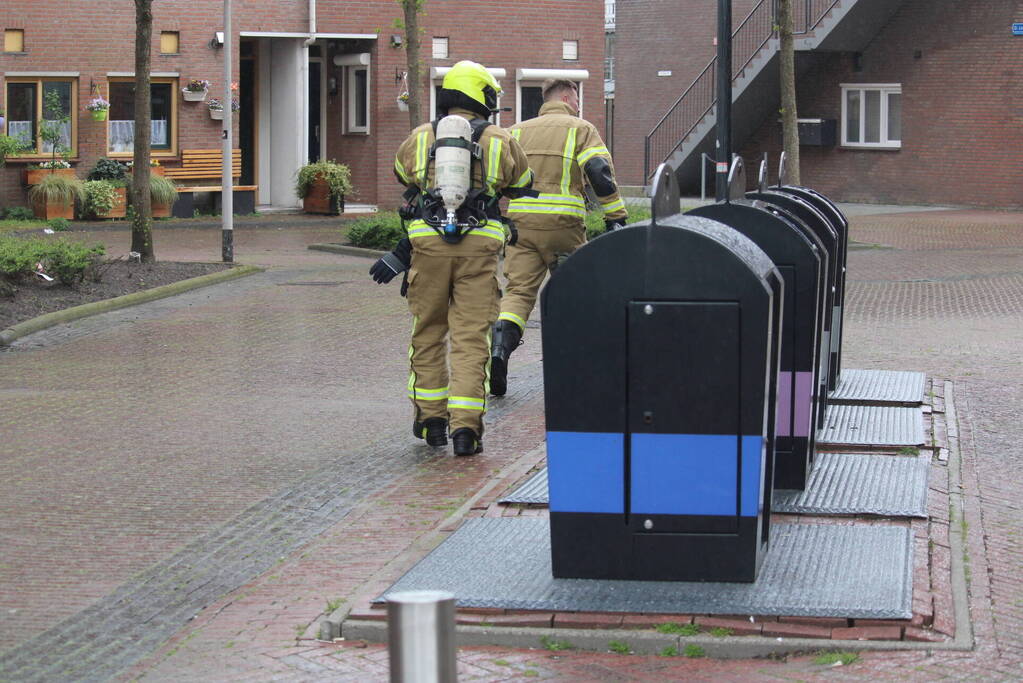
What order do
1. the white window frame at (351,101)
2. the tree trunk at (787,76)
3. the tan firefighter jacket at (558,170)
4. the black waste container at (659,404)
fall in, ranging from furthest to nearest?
the white window frame at (351,101) < the tree trunk at (787,76) < the tan firefighter jacket at (558,170) < the black waste container at (659,404)

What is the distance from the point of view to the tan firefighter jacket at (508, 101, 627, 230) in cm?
955

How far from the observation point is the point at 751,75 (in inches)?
1267

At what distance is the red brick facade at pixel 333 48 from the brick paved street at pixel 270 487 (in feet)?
39.9

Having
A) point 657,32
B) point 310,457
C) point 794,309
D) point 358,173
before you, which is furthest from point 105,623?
point 657,32

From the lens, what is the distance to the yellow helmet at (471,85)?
26.0ft

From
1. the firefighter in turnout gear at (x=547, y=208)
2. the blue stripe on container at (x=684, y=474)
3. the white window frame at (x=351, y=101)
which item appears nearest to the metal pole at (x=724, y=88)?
the firefighter in turnout gear at (x=547, y=208)

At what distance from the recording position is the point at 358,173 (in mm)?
29312

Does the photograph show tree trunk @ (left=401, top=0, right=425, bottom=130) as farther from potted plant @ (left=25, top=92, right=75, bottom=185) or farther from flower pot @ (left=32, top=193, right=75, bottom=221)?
potted plant @ (left=25, top=92, right=75, bottom=185)

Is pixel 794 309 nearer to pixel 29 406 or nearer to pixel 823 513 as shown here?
pixel 823 513

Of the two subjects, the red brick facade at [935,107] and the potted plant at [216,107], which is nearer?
the potted plant at [216,107]

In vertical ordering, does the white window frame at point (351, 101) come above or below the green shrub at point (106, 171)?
above

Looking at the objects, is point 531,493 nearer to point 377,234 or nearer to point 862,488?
point 862,488

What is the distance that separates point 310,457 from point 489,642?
10.6 feet

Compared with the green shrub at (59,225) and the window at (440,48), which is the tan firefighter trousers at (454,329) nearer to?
the green shrub at (59,225)
